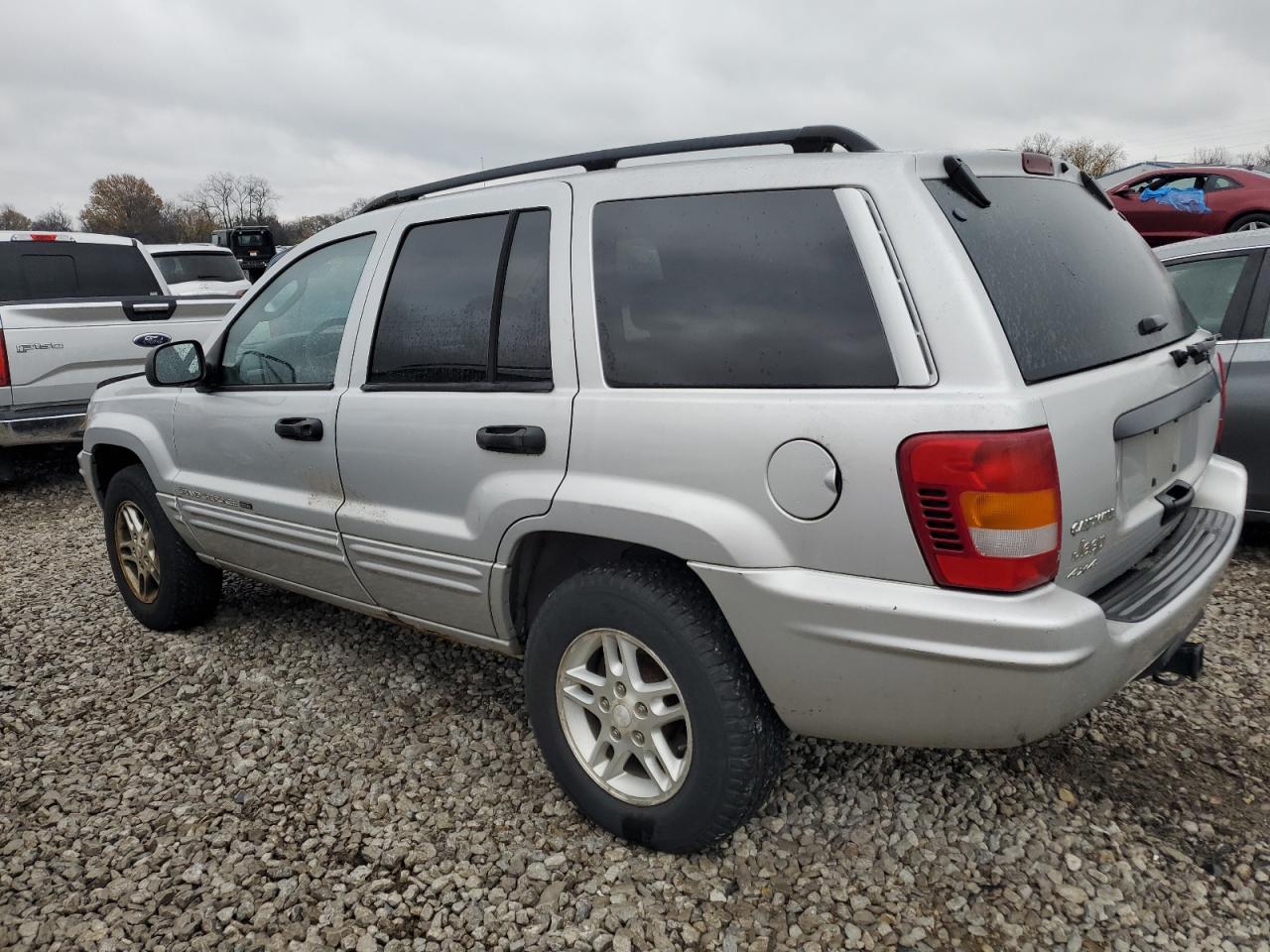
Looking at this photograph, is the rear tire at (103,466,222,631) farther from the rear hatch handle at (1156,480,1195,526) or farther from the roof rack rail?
the rear hatch handle at (1156,480,1195,526)

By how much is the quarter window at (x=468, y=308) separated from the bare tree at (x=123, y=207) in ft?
230

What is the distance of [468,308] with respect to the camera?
2.66 m

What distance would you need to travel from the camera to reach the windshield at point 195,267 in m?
12.2

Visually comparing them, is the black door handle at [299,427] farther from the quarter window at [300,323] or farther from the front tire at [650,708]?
the front tire at [650,708]

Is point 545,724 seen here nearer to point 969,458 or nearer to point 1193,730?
point 969,458

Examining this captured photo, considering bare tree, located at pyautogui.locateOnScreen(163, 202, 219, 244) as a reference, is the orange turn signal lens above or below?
below

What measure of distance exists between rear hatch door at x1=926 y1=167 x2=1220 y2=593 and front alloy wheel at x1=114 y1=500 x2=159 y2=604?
3517mm

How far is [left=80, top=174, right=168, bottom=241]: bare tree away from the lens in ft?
225

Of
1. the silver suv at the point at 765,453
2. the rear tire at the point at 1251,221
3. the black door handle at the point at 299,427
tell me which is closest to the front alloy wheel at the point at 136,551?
the black door handle at the point at 299,427

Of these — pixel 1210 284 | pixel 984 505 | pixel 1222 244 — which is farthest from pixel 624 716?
pixel 1222 244

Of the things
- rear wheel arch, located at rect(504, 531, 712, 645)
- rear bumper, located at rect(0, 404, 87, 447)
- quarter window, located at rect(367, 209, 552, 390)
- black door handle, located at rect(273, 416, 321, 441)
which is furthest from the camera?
rear bumper, located at rect(0, 404, 87, 447)

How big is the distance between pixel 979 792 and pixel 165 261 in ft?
41.7

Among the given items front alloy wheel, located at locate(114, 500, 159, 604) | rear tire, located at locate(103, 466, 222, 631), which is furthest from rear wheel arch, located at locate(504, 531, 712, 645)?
front alloy wheel, located at locate(114, 500, 159, 604)

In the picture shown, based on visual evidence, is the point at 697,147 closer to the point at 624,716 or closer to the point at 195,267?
the point at 624,716
